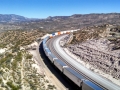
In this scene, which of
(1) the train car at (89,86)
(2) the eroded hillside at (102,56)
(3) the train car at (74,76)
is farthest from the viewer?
(2) the eroded hillside at (102,56)

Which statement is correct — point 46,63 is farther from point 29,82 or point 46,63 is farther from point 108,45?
point 108,45

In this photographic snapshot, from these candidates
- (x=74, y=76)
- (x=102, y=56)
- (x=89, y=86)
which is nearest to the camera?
(x=89, y=86)

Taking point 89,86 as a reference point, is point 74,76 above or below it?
below

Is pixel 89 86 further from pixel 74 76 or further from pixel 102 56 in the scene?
pixel 102 56

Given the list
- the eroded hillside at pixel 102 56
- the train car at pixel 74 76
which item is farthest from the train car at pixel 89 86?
the eroded hillside at pixel 102 56

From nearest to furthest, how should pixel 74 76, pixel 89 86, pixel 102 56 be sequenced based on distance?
pixel 89 86 → pixel 74 76 → pixel 102 56

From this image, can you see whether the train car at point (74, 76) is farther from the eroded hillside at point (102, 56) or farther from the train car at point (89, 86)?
the eroded hillside at point (102, 56)

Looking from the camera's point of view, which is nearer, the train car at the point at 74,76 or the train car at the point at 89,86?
the train car at the point at 89,86

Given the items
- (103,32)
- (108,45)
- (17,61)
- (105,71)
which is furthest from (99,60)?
(103,32)

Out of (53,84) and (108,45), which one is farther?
(108,45)

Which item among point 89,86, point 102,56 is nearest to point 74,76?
point 89,86

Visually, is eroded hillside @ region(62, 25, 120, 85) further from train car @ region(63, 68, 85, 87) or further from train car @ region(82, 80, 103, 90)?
train car @ region(82, 80, 103, 90)
